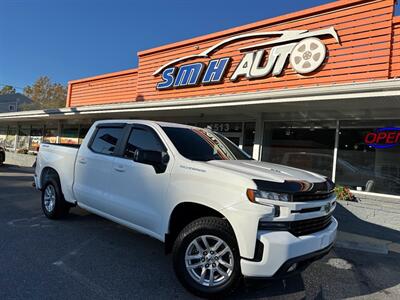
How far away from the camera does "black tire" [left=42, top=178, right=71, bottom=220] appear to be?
6.12 metres

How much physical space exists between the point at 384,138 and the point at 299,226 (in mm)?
5805

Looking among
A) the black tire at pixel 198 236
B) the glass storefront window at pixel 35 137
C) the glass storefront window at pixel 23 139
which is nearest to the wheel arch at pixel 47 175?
the black tire at pixel 198 236

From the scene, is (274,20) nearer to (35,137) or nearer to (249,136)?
(249,136)

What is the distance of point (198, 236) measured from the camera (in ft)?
12.2

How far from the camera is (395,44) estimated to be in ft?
26.1

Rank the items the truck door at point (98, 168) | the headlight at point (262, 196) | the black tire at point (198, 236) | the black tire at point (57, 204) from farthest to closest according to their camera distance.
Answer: the black tire at point (57, 204) < the truck door at point (98, 168) < the black tire at point (198, 236) < the headlight at point (262, 196)

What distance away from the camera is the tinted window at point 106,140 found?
521cm

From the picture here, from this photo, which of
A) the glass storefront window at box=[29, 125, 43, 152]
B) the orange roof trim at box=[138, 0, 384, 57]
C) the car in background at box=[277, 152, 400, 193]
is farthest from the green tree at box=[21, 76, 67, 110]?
the car in background at box=[277, 152, 400, 193]

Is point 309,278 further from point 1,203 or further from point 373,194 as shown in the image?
point 1,203

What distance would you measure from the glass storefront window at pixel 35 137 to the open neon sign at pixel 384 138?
723 inches

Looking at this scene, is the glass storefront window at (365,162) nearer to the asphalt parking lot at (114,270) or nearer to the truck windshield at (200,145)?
the asphalt parking lot at (114,270)

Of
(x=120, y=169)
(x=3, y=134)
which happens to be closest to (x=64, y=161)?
(x=120, y=169)

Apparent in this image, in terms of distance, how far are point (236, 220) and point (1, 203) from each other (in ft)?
21.9

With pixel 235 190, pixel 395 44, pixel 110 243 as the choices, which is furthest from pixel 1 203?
pixel 395 44
